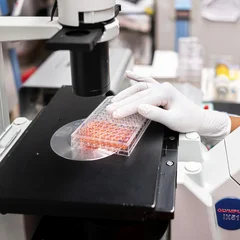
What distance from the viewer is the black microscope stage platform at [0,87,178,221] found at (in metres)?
0.79

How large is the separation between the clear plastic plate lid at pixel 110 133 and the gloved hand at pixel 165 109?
28 millimetres

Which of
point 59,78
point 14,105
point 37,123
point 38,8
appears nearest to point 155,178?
point 37,123

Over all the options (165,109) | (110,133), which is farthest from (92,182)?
(165,109)

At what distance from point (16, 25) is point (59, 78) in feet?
2.66

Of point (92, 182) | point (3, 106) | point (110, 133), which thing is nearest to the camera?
point (92, 182)

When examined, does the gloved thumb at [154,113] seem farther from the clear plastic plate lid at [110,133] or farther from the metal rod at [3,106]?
the metal rod at [3,106]

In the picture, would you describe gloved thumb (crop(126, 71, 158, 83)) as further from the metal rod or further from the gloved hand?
the metal rod

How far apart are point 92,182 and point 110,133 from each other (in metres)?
0.15

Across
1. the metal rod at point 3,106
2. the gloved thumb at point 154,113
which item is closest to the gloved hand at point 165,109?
the gloved thumb at point 154,113

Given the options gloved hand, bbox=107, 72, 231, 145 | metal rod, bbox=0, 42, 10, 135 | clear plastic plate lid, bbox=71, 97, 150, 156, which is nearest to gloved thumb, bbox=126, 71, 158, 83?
gloved hand, bbox=107, 72, 231, 145

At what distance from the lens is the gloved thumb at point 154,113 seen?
98 centimetres

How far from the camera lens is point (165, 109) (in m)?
1.05

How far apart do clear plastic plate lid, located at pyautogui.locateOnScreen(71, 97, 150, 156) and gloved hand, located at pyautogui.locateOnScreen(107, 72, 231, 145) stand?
0.03 metres

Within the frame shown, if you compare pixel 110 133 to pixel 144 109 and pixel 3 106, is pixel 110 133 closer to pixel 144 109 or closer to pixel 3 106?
pixel 144 109
